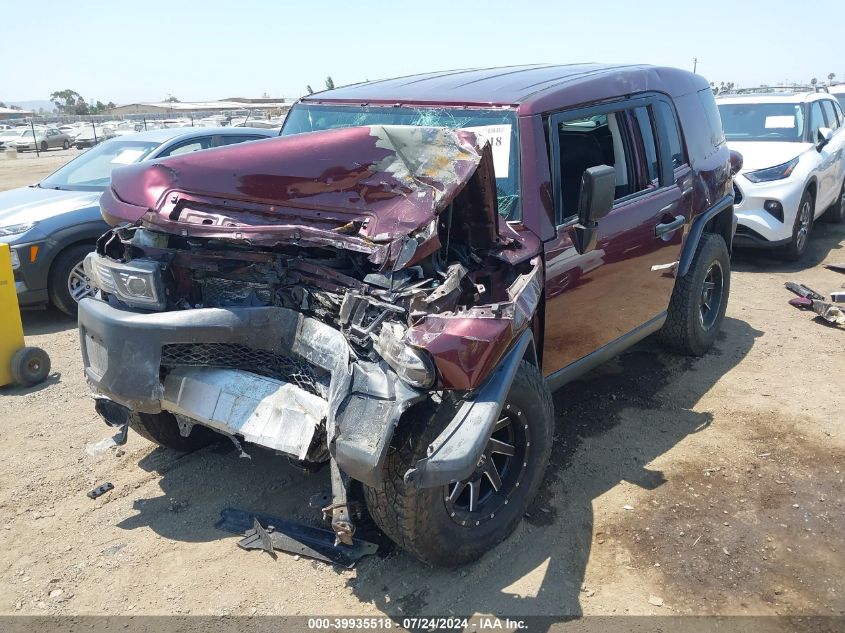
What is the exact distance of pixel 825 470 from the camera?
12.5 ft

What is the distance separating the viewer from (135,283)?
9.59 ft

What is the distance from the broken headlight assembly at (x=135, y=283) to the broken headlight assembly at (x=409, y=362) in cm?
106

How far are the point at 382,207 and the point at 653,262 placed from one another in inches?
83.2

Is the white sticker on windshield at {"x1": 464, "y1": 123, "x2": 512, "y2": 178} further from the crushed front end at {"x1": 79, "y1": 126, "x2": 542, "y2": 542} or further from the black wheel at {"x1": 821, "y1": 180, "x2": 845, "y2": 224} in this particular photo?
the black wheel at {"x1": 821, "y1": 180, "x2": 845, "y2": 224}

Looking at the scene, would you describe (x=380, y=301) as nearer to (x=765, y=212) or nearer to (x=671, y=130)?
(x=671, y=130)

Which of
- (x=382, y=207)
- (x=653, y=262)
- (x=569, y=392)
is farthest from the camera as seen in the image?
(x=569, y=392)

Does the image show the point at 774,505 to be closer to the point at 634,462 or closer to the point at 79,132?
the point at 634,462

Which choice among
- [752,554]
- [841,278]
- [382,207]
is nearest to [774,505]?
[752,554]

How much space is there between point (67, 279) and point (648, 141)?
200 inches

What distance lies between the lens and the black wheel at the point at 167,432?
3.67 metres

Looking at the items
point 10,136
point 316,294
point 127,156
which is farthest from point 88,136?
point 316,294

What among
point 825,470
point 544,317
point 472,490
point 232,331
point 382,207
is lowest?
point 825,470

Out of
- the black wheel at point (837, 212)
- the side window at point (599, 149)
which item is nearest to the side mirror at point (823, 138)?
the black wheel at point (837, 212)

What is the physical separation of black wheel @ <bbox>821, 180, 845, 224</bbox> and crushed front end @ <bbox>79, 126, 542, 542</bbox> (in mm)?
9057
